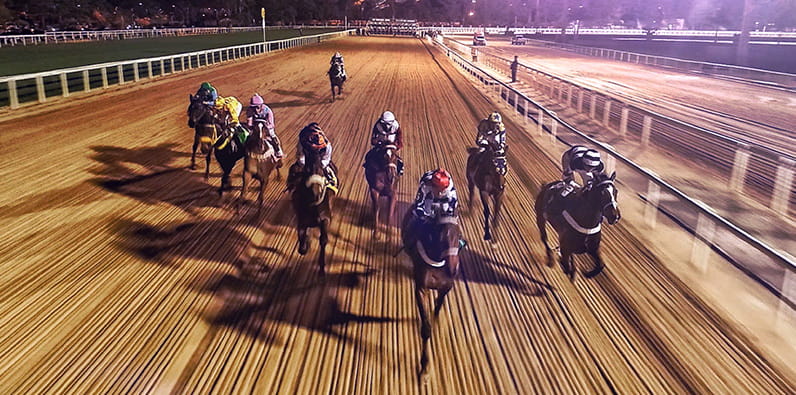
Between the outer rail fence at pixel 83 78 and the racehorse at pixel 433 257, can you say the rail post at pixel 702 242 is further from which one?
the outer rail fence at pixel 83 78

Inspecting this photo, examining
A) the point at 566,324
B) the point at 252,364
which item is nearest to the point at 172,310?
the point at 252,364

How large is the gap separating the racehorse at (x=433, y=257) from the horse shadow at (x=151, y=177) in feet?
17.9

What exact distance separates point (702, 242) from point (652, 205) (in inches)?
72.9

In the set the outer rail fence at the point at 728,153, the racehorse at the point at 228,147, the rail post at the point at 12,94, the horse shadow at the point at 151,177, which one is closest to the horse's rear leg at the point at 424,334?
the racehorse at the point at 228,147

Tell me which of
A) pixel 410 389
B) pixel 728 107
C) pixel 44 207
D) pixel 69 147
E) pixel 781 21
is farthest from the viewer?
pixel 781 21

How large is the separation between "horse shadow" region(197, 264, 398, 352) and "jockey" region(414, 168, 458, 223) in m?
1.42

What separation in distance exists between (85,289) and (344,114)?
13220mm

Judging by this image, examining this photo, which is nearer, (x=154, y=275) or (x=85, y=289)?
(x=85, y=289)

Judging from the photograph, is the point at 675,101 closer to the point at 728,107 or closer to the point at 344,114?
the point at 728,107

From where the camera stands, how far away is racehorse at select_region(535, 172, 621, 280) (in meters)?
6.05

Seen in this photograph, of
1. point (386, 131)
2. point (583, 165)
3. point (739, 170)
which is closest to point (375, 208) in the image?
point (386, 131)

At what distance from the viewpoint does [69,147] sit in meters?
13.5

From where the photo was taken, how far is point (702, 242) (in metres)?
8.24

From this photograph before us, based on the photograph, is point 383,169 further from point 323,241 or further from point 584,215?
point 584,215
